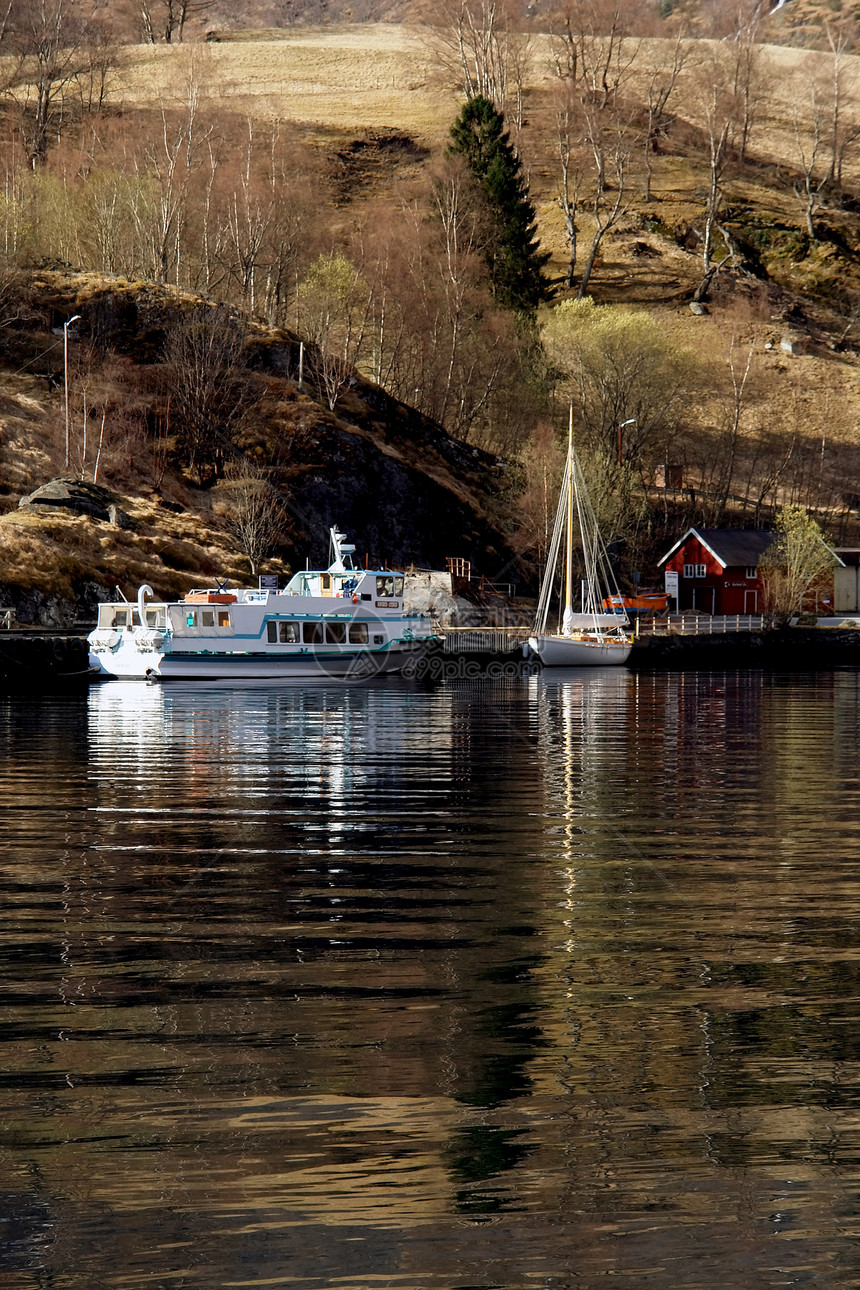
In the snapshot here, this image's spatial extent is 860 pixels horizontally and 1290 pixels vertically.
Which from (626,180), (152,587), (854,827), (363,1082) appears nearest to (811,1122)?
(363,1082)

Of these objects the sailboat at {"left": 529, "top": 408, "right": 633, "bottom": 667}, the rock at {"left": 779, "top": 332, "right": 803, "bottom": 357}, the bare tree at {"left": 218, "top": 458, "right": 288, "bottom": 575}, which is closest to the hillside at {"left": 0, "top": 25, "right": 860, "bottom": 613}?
the rock at {"left": 779, "top": 332, "right": 803, "bottom": 357}

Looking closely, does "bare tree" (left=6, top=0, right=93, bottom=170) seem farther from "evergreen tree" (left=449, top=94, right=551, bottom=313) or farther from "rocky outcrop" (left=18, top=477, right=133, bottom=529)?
"rocky outcrop" (left=18, top=477, right=133, bottom=529)

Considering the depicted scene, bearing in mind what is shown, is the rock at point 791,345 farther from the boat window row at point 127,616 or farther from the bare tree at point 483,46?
the boat window row at point 127,616

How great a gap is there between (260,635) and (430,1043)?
157 ft

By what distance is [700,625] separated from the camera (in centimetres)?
7881

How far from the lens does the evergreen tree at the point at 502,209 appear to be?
11388 centimetres

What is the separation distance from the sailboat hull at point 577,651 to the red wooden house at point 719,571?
19716 mm

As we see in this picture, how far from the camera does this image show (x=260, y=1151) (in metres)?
7.82

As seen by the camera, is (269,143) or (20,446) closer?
(20,446)

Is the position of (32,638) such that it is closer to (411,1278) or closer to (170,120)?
(411,1278)

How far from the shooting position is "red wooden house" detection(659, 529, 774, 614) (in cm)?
8950

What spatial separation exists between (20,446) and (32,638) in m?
23.4

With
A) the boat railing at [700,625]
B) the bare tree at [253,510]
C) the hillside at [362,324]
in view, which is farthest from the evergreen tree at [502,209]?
the boat railing at [700,625]

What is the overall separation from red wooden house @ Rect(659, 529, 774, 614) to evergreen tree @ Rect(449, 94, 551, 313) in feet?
99.1
